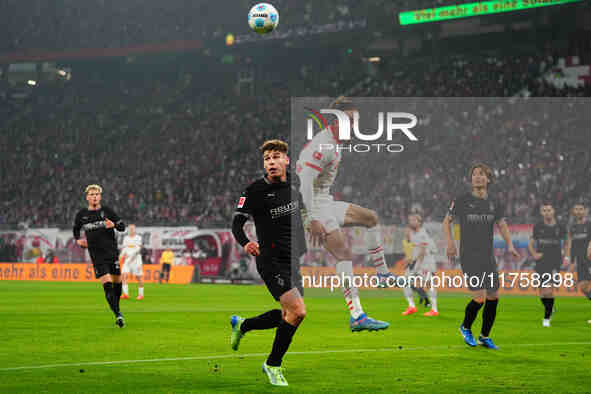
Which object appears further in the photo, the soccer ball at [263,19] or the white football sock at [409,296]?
the soccer ball at [263,19]

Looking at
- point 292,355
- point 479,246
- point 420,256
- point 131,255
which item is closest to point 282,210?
point 292,355

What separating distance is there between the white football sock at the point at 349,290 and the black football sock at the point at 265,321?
2.10m

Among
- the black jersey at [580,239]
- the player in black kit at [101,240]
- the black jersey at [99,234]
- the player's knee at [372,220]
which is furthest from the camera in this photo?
the black jersey at [580,239]

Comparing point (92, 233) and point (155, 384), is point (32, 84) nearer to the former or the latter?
point (92, 233)

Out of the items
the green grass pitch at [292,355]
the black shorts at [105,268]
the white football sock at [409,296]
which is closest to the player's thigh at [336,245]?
the green grass pitch at [292,355]

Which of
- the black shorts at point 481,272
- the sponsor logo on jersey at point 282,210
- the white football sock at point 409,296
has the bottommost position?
the white football sock at point 409,296

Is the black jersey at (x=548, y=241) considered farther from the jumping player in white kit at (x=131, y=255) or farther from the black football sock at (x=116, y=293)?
the jumping player in white kit at (x=131, y=255)

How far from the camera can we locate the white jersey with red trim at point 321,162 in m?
11.1

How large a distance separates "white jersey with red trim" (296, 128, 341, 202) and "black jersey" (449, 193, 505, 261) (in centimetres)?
193

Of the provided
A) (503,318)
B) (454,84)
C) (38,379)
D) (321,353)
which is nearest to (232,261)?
(454,84)

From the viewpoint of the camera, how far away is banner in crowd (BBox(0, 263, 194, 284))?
35031 mm

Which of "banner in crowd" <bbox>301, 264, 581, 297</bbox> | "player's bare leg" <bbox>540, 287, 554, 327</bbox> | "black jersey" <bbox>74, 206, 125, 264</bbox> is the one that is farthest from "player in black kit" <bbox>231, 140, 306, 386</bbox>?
"banner in crowd" <bbox>301, 264, 581, 297</bbox>

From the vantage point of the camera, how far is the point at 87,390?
23.1 ft

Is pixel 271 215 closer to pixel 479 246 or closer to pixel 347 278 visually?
pixel 347 278
